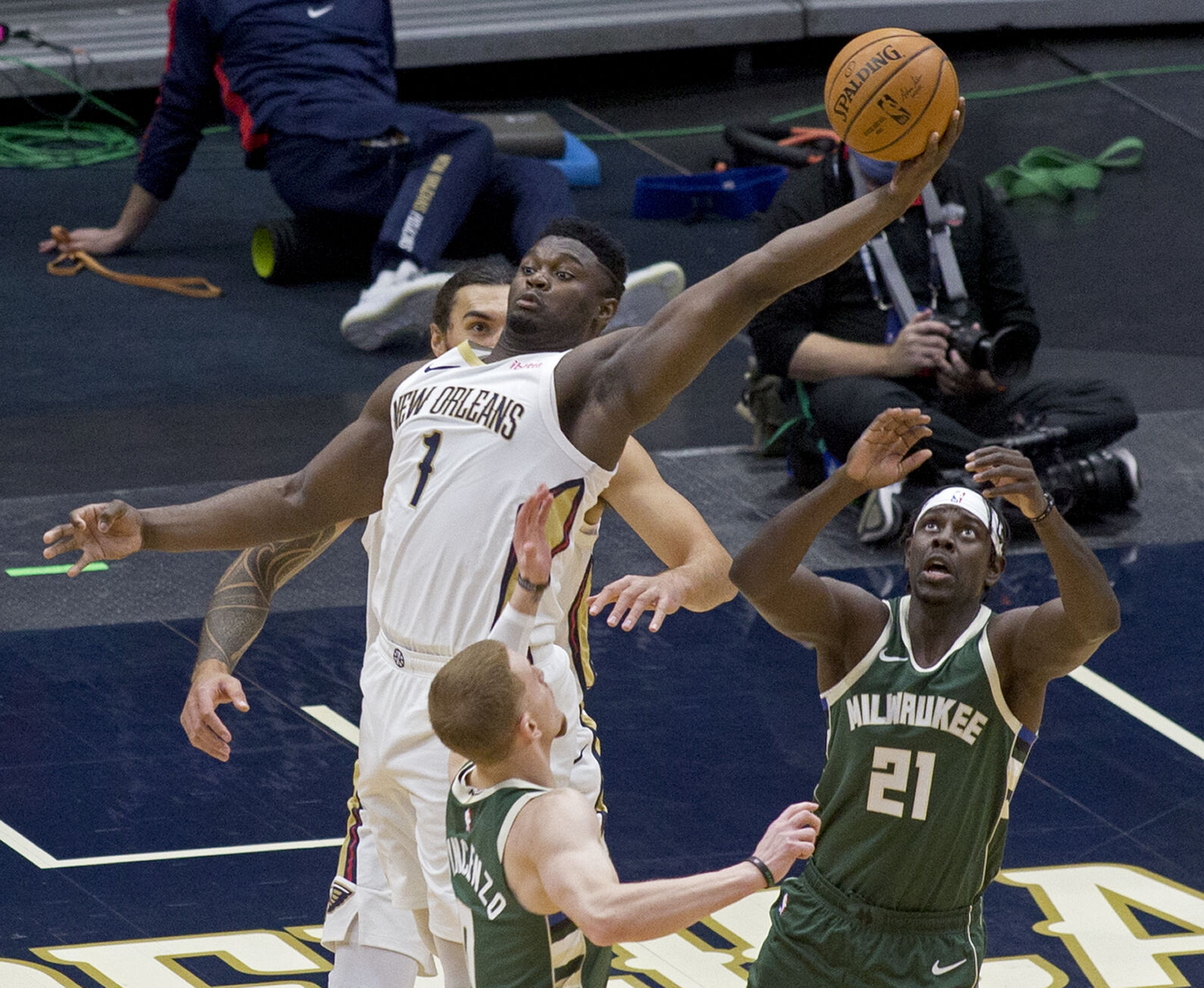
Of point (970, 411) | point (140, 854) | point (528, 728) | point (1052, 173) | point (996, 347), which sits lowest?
point (1052, 173)

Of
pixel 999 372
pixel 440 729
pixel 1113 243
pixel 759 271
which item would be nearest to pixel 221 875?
pixel 440 729

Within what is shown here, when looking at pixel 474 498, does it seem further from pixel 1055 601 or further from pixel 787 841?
pixel 1055 601

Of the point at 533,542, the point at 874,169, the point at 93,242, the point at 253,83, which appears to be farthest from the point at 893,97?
the point at 93,242

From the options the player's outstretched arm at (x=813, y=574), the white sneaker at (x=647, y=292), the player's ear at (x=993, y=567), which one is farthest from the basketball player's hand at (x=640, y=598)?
the white sneaker at (x=647, y=292)

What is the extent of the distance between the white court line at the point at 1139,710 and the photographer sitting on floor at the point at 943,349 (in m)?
1.01

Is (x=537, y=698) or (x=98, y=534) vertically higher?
(x=537, y=698)

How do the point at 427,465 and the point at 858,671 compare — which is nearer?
the point at 427,465

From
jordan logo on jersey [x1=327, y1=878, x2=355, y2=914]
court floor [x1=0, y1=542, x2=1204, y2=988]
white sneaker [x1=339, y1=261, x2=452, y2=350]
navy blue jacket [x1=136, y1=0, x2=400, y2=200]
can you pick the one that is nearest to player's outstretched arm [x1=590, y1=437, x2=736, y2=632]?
jordan logo on jersey [x1=327, y1=878, x2=355, y2=914]

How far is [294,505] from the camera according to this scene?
14.3 ft

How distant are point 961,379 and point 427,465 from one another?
3.60 metres

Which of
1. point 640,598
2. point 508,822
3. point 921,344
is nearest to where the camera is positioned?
point 508,822

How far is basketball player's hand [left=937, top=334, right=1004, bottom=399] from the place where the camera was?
708 cm

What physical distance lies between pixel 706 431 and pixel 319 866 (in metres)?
3.72

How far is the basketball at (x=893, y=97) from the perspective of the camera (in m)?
4.21
